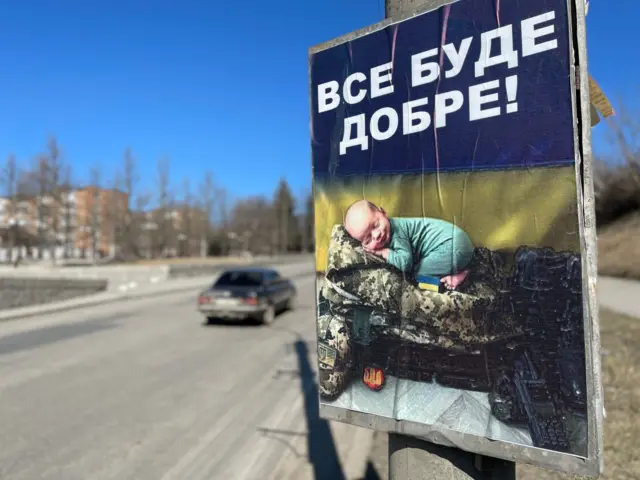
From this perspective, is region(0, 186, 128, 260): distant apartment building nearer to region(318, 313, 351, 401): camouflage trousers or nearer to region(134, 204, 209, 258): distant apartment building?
region(134, 204, 209, 258): distant apartment building

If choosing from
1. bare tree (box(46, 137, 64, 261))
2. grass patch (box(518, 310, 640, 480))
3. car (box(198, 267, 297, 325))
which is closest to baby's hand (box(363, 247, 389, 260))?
grass patch (box(518, 310, 640, 480))

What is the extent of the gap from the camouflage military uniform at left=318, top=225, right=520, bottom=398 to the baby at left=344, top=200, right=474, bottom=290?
3 centimetres

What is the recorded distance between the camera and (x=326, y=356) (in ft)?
6.63

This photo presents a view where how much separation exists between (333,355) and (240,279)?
12.0 m

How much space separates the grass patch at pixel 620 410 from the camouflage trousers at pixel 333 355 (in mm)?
2502

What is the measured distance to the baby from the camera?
Answer: 65.3 inches

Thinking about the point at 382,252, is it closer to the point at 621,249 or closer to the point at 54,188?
the point at 621,249

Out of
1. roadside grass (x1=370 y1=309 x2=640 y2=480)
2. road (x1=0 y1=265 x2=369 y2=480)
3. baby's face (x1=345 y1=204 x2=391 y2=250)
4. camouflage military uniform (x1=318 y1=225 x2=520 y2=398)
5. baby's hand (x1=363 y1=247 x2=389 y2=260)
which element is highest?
baby's face (x1=345 y1=204 x2=391 y2=250)

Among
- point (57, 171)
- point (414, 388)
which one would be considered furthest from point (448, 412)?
point (57, 171)

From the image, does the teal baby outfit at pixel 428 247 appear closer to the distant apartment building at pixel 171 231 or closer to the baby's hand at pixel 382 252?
the baby's hand at pixel 382 252

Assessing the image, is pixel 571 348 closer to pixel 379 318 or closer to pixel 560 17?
pixel 379 318

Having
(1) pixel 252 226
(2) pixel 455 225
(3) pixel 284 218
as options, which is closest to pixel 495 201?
(2) pixel 455 225

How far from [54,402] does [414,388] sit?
588 centimetres

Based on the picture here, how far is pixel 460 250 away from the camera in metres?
1.65
